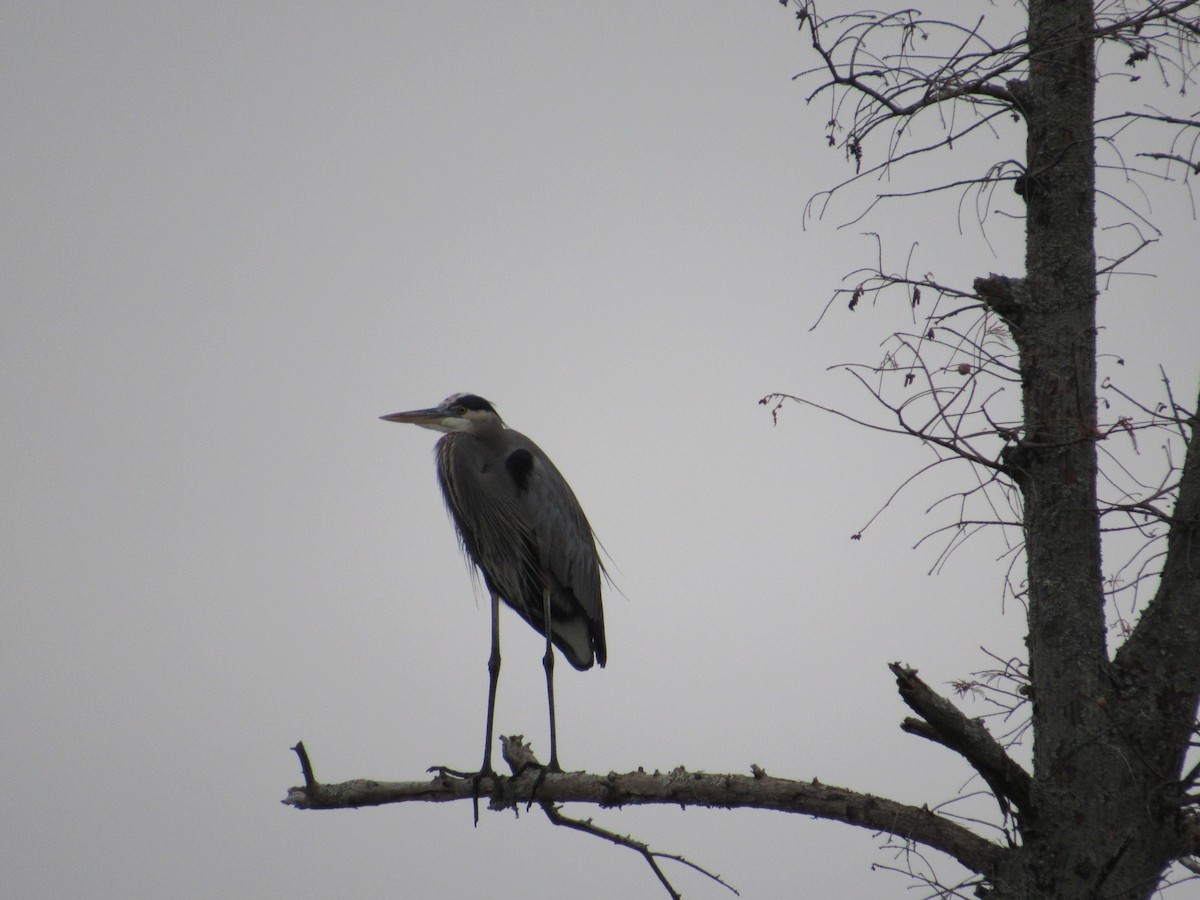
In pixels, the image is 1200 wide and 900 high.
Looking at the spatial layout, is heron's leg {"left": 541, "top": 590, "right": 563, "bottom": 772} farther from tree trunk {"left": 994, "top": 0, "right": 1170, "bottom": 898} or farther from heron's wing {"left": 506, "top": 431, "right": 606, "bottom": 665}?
tree trunk {"left": 994, "top": 0, "right": 1170, "bottom": 898}

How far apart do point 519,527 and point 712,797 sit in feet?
9.05

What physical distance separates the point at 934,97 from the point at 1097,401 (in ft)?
2.85

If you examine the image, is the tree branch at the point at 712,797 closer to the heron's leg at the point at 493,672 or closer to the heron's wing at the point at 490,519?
the heron's leg at the point at 493,672

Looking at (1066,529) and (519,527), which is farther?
(519,527)

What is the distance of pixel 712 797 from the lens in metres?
3.00

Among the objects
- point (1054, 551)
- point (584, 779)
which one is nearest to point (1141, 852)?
point (1054, 551)

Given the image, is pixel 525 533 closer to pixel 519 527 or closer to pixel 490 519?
pixel 519 527

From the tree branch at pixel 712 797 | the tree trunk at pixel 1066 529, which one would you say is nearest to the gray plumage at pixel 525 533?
the tree branch at pixel 712 797

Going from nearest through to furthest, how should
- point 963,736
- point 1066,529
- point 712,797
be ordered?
point 963,736, point 1066,529, point 712,797

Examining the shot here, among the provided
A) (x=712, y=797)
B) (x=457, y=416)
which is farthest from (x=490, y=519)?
(x=712, y=797)

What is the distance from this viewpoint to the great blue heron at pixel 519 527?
18.4 ft

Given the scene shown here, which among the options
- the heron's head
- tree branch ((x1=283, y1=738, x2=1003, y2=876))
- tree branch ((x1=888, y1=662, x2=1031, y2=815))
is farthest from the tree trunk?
the heron's head

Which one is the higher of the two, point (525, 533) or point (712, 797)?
point (525, 533)

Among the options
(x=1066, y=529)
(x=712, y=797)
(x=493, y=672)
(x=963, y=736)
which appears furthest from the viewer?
(x=493, y=672)
